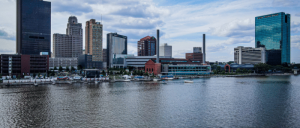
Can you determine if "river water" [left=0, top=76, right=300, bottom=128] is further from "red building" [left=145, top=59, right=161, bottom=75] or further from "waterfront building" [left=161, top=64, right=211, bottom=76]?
"waterfront building" [left=161, top=64, right=211, bottom=76]

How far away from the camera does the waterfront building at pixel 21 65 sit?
104438 millimetres

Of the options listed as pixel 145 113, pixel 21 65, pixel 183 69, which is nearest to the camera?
pixel 145 113

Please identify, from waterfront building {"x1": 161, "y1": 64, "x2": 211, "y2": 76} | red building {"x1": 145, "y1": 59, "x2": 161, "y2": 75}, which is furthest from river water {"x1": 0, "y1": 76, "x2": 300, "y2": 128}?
waterfront building {"x1": 161, "y1": 64, "x2": 211, "y2": 76}

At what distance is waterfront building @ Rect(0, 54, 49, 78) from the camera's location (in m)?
104

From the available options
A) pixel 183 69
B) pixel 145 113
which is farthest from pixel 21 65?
pixel 183 69

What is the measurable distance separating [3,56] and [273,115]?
11099 centimetres

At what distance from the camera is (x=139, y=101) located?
51.3 metres

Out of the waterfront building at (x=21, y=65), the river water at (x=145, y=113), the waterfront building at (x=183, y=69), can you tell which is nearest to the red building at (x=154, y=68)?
the waterfront building at (x=183, y=69)

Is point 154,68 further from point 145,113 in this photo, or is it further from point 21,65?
point 145,113

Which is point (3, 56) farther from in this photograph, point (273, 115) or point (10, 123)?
point (273, 115)

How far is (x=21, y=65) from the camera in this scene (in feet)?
355

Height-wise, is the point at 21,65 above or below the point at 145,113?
above

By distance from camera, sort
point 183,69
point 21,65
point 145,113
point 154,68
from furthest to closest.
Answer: point 183,69 → point 154,68 → point 21,65 → point 145,113

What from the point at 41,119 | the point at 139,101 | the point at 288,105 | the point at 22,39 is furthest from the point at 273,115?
the point at 22,39
